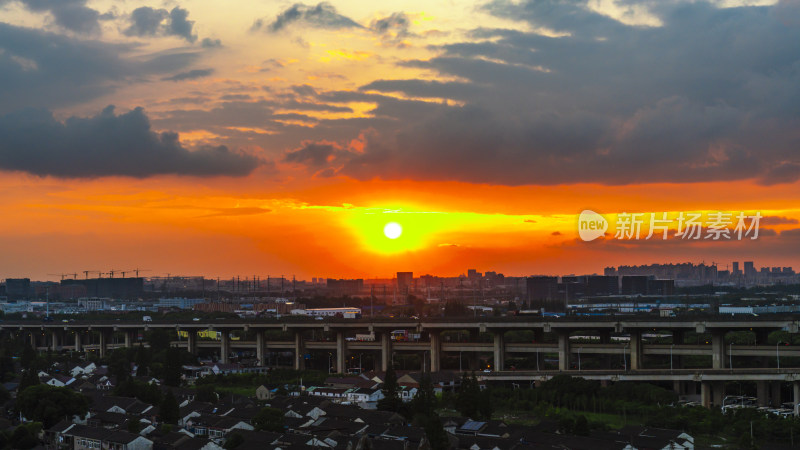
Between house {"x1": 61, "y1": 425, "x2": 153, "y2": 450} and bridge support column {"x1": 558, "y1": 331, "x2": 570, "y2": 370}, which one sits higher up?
bridge support column {"x1": 558, "y1": 331, "x2": 570, "y2": 370}

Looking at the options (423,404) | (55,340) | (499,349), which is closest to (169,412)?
(423,404)

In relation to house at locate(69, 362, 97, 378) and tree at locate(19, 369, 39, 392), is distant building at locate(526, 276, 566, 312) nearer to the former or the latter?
house at locate(69, 362, 97, 378)

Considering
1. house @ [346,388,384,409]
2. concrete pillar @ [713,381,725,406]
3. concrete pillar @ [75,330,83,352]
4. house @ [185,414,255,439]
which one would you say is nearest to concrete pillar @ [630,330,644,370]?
concrete pillar @ [713,381,725,406]

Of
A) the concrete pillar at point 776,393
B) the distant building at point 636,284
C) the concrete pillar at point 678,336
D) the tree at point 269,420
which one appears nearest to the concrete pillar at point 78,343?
the concrete pillar at point 678,336

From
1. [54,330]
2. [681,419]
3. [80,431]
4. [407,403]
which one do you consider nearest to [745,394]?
[681,419]

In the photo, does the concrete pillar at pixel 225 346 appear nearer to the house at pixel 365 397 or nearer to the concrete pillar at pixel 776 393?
the house at pixel 365 397

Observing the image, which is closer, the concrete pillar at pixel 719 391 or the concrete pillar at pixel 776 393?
the concrete pillar at pixel 719 391

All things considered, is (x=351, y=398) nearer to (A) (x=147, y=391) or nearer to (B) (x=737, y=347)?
(A) (x=147, y=391)
